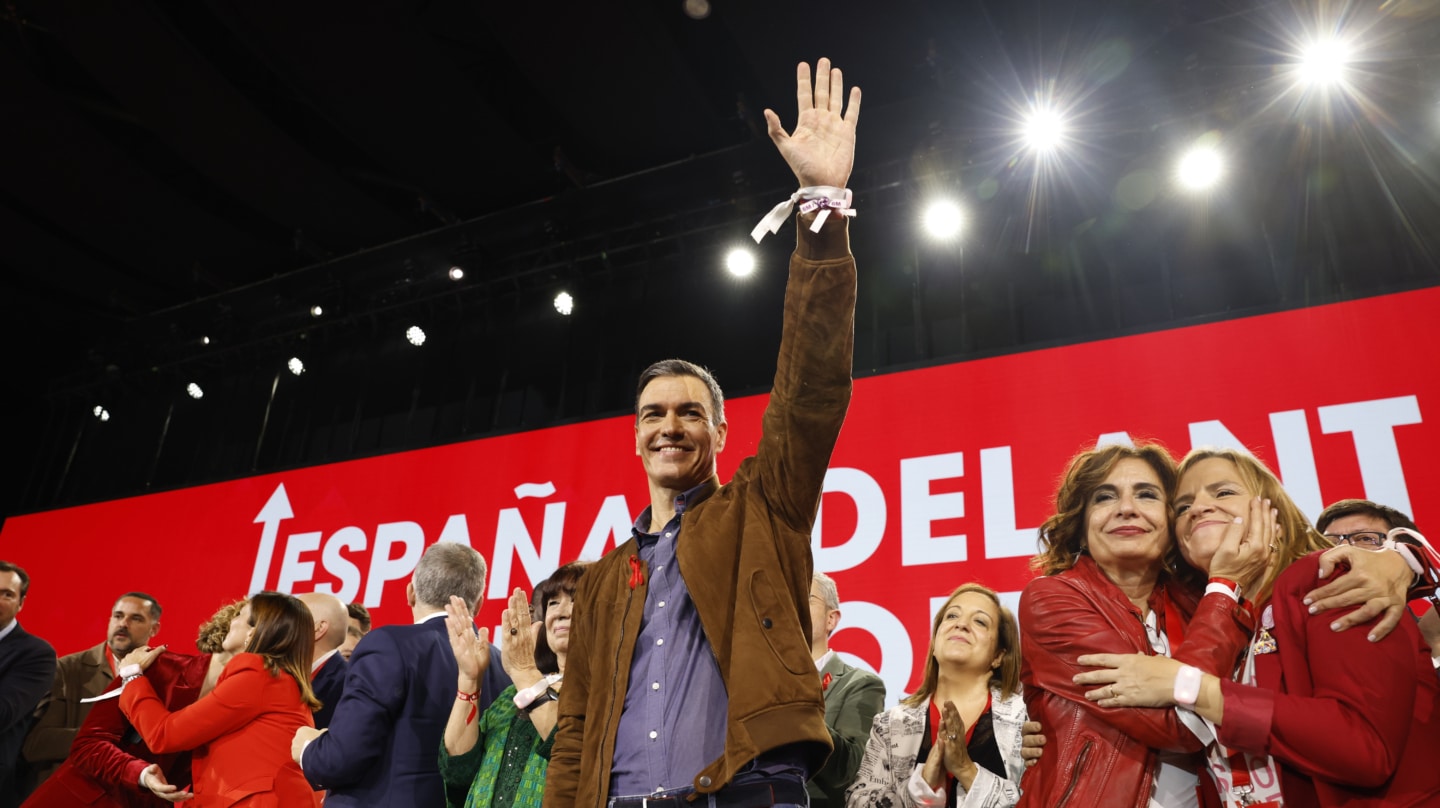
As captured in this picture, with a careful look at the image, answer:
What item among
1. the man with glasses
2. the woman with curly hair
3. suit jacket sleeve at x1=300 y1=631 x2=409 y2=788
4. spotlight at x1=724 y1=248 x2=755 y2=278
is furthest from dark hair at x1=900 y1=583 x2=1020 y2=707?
spotlight at x1=724 y1=248 x2=755 y2=278

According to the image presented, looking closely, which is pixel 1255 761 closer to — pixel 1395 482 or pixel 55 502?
pixel 1395 482

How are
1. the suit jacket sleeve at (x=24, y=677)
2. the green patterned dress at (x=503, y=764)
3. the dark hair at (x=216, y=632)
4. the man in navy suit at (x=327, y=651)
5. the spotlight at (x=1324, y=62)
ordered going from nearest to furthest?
the green patterned dress at (x=503, y=764)
the man in navy suit at (x=327, y=651)
the dark hair at (x=216, y=632)
the suit jacket sleeve at (x=24, y=677)
the spotlight at (x=1324, y=62)

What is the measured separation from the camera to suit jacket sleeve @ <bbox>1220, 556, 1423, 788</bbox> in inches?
55.6

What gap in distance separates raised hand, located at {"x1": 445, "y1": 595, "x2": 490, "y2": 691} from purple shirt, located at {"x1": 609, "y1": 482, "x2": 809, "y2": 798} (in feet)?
3.21

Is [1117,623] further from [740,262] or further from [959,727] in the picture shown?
[740,262]

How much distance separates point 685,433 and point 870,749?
1378 millimetres

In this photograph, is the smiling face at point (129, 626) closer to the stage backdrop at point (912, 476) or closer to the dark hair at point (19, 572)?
the dark hair at point (19, 572)

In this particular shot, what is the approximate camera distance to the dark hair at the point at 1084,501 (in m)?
2.09

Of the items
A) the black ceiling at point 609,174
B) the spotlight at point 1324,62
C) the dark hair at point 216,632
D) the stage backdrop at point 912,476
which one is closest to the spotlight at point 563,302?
the black ceiling at point 609,174

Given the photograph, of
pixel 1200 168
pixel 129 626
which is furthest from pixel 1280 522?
pixel 129 626

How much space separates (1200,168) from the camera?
18.0 ft

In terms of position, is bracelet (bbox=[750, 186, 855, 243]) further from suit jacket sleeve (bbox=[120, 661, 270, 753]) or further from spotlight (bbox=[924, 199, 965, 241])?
spotlight (bbox=[924, 199, 965, 241])

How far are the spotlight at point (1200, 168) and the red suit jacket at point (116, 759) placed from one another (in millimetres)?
5392

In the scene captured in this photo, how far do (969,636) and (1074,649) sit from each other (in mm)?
935
